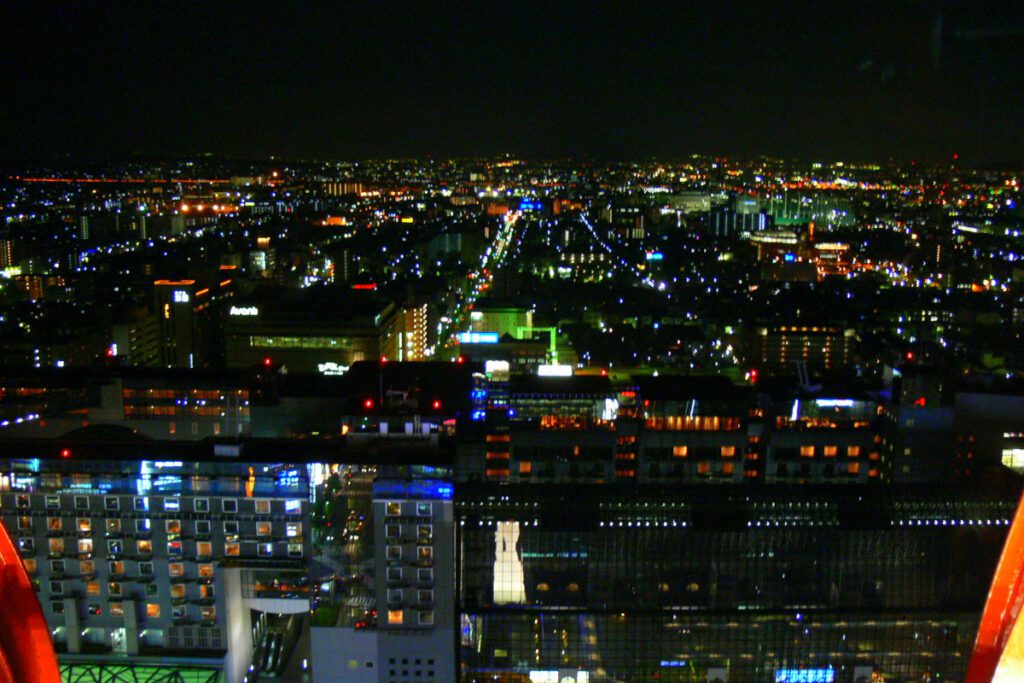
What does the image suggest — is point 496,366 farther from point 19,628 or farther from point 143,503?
point 19,628

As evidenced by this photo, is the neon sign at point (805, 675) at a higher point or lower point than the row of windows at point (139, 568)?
lower

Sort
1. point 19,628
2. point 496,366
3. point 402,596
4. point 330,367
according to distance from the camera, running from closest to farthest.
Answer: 1. point 19,628
2. point 402,596
3. point 496,366
4. point 330,367

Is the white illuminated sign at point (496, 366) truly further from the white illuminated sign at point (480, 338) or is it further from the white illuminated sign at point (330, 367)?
the white illuminated sign at point (330, 367)

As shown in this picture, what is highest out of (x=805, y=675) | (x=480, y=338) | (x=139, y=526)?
(x=139, y=526)

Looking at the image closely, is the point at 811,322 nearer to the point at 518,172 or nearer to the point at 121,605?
the point at 121,605

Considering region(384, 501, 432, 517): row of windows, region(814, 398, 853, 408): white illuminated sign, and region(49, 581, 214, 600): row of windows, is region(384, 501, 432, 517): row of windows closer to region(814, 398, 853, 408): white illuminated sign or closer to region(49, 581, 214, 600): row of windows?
region(49, 581, 214, 600): row of windows

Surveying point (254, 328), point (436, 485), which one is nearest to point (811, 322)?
point (254, 328)

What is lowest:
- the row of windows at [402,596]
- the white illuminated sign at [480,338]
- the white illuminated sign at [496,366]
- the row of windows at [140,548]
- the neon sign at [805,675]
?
the neon sign at [805,675]

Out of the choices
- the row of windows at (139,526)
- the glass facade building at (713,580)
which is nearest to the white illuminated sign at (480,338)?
the glass facade building at (713,580)

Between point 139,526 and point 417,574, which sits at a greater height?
point 139,526

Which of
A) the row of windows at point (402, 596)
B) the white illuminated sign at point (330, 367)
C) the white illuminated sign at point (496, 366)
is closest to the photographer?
the row of windows at point (402, 596)

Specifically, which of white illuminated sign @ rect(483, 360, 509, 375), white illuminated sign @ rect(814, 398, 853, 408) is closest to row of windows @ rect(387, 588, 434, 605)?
white illuminated sign @ rect(814, 398, 853, 408)

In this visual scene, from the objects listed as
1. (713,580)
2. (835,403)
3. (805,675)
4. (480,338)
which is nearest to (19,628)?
(713,580)
